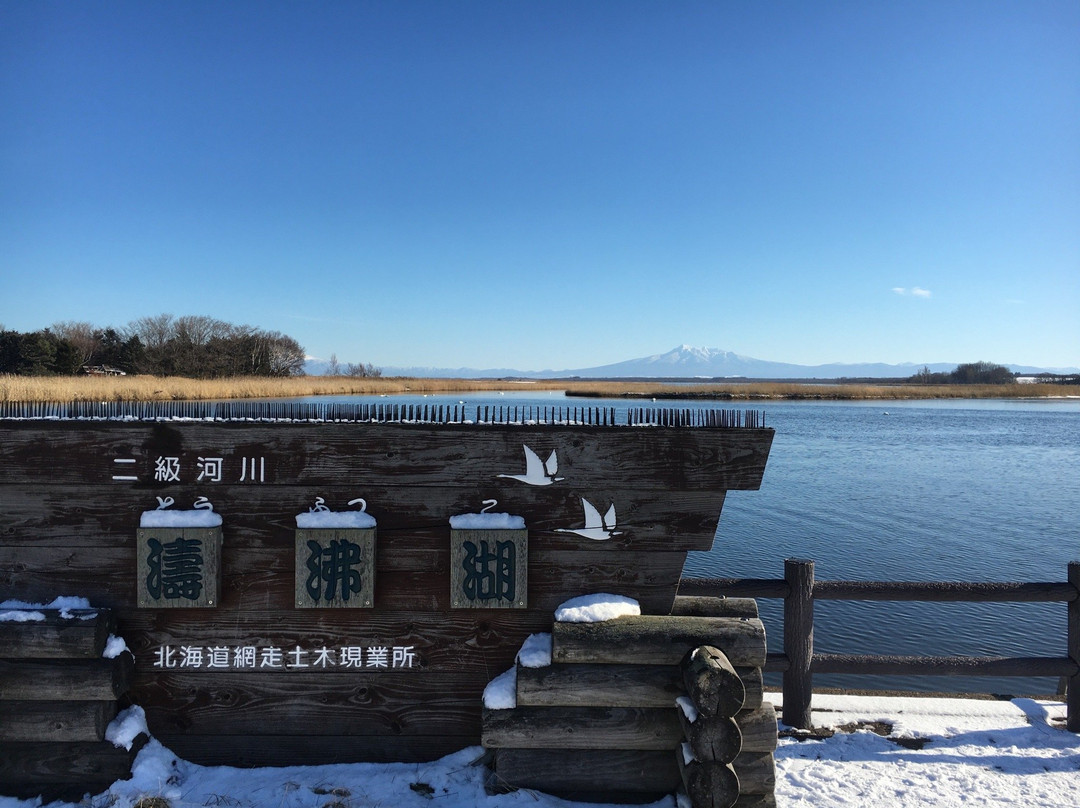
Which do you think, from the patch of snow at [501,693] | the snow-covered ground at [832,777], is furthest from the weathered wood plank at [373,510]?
the snow-covered ground at [832,777]

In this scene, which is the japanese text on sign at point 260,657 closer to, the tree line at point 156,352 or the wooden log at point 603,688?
the wooden log at point 603,688

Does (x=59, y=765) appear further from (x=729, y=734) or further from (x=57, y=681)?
(x=729, y=734)

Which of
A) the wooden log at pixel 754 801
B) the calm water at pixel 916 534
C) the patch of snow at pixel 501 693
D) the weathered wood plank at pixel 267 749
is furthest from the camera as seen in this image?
the calm water at pixel 916 534

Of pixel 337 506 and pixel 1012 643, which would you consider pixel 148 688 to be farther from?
pixel 1012 643

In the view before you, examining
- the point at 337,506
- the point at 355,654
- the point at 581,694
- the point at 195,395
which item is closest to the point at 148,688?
the point at 355,654

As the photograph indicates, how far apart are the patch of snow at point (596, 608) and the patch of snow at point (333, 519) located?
1160 millimetres

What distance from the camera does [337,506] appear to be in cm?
Answer: 332

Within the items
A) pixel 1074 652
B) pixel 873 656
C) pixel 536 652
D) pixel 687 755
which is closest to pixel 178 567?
pixel 536 652

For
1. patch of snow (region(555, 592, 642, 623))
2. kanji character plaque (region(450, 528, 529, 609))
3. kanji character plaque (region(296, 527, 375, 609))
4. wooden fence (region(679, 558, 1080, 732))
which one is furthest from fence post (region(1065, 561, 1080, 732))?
kanji character plaque (region(296, 527, 375, 609))

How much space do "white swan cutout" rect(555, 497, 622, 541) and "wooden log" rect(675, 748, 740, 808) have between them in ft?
3.84

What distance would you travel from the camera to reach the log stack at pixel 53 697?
3033 mm

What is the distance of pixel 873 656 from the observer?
411cm

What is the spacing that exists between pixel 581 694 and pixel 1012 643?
7993 mm

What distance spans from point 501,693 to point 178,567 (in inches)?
73.9
